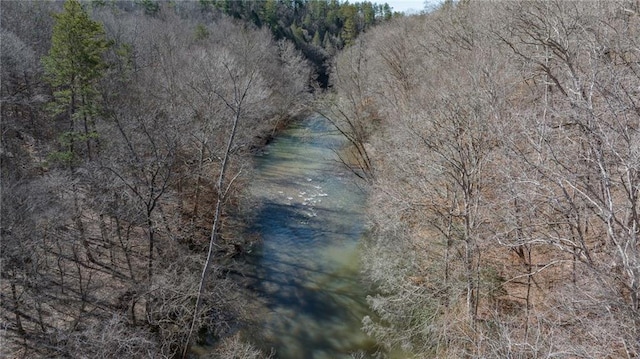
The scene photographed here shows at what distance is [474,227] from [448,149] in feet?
8.00

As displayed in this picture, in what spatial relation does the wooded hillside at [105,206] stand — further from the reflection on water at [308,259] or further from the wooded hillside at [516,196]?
the wooded hillside at [516,196]

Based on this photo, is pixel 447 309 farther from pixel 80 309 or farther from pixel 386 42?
pixel 386 42

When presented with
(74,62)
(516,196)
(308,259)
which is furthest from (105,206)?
(516,196)

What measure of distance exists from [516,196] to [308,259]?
11323 mm

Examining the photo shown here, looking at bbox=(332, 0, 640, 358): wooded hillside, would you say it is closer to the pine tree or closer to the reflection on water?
the reflection on water

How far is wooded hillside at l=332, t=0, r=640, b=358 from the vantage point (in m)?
7.47

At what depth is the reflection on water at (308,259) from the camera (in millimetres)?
13455

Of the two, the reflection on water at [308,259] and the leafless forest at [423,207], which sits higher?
the leafless forest at [423,207]

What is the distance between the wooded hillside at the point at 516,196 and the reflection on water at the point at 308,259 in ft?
4.19

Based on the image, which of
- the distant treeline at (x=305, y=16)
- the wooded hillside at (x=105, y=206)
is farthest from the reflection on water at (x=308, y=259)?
the distant treeline at (x=305, y=16)

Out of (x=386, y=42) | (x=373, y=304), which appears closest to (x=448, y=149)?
(x=373, y=304)

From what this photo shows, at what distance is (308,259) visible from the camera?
17875 mm

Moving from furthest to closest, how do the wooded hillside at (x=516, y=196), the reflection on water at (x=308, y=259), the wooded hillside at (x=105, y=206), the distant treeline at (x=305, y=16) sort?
the distant treeline at (x=305, y=16) < the reflection on water at (x=308, y=259) < the wooded hillside at (x=105, y=206) < the wooded hillside at (x=516, y=196)

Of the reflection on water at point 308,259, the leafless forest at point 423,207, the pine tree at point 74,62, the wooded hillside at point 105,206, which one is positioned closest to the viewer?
the leafless forest at point 423,207
